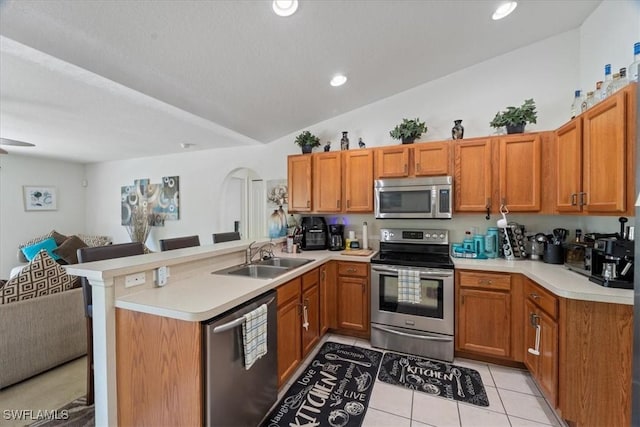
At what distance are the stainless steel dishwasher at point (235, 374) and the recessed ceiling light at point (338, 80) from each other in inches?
83.8

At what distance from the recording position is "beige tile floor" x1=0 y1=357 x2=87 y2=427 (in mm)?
1825

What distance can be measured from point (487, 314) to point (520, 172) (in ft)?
4.50

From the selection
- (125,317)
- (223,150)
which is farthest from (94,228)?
(125,317)

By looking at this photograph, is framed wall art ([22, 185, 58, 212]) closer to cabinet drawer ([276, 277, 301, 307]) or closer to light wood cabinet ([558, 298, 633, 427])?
cabinet drawer ([276, 277, 301, 307])

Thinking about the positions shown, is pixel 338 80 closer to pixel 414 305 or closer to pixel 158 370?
pixel 414 305

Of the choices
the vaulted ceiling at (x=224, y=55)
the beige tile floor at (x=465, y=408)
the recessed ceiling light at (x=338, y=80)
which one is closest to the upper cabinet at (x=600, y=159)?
the vaulted ceiling at (x=224, y=55)

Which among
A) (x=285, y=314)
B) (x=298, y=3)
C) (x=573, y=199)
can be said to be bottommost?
(x=285, y=314)

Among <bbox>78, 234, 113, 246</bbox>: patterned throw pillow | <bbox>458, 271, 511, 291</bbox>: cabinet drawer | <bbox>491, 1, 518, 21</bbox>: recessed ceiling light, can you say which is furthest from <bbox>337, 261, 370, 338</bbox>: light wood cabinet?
<bbox>78, 234, 113, 246</bbox>: patterned throw pillow

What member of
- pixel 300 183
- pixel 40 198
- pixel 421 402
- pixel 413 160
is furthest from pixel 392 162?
pixel 40 198

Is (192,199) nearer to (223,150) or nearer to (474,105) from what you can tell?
(223,150)

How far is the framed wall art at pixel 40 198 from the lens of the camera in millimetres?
4902

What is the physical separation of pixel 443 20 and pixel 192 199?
439cm

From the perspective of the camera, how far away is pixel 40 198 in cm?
508

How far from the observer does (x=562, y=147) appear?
2176mm
